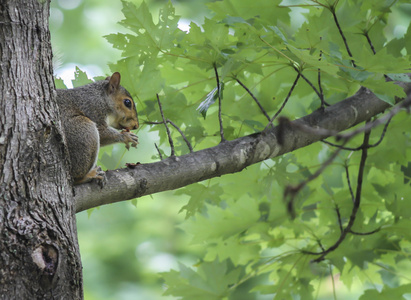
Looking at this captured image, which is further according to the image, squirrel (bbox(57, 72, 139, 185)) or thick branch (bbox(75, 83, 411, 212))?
squirrel (bbox(57, 72, 139, 185))

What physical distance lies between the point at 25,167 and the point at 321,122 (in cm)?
127

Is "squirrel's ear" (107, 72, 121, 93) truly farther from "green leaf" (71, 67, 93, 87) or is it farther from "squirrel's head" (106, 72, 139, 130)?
"green leaf" (71, 67, 93, 87)

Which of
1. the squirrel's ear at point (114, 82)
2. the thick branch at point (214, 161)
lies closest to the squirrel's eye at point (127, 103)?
the squirrel's ear at point (114, 82)

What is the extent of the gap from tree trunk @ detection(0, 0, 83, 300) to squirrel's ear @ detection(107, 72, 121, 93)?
0.83 metres

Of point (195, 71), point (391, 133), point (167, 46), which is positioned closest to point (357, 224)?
point (391, 133)

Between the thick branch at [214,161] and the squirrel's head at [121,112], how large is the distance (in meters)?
0.89

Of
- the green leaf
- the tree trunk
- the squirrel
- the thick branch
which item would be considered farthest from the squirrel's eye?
the tree trunk

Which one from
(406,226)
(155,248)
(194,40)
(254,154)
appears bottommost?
(406,226)

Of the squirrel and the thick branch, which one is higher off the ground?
the squirrel

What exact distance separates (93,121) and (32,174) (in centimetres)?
107

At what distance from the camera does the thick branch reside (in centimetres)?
171

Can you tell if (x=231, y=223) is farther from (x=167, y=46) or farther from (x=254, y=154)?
(x=167, y=46)

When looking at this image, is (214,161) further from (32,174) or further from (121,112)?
(121,112)

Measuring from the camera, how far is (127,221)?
6582 millimetres
